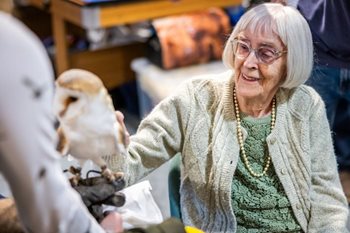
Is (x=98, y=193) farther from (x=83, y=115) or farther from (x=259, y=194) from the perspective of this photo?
(x=259, y=194)

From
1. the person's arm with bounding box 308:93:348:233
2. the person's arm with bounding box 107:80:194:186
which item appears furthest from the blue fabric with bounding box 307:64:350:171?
the person's arm with bounding box 107:80:194:186

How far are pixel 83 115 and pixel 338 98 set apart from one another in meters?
1.79

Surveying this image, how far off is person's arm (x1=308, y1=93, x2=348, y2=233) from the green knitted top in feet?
0.24

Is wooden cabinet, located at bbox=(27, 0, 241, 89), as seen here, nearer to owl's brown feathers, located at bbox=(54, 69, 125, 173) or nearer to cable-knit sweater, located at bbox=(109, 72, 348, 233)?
cable-knit sweater, located at bbox=(109, 72, 348, 233)

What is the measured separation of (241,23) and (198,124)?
1.00ft

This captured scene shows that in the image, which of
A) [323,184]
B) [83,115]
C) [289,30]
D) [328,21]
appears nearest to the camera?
[83,115]

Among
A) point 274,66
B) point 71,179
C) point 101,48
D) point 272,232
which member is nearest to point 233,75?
point 274,66

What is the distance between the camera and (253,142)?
1.57m

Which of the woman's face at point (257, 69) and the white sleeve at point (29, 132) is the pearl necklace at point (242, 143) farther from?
the white sleeve at point (29, 132)

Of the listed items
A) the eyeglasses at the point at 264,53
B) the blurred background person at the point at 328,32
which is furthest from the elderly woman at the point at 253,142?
the blurred background person at the point at 328,32

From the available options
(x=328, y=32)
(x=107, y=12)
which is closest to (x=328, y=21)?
(x=328, y=32)

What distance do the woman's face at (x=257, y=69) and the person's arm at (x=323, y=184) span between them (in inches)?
6.5

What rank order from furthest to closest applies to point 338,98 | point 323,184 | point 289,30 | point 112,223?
point 338,98 → point 323,184 → point 289,30 → point 112,223

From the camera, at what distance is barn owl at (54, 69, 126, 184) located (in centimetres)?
92
